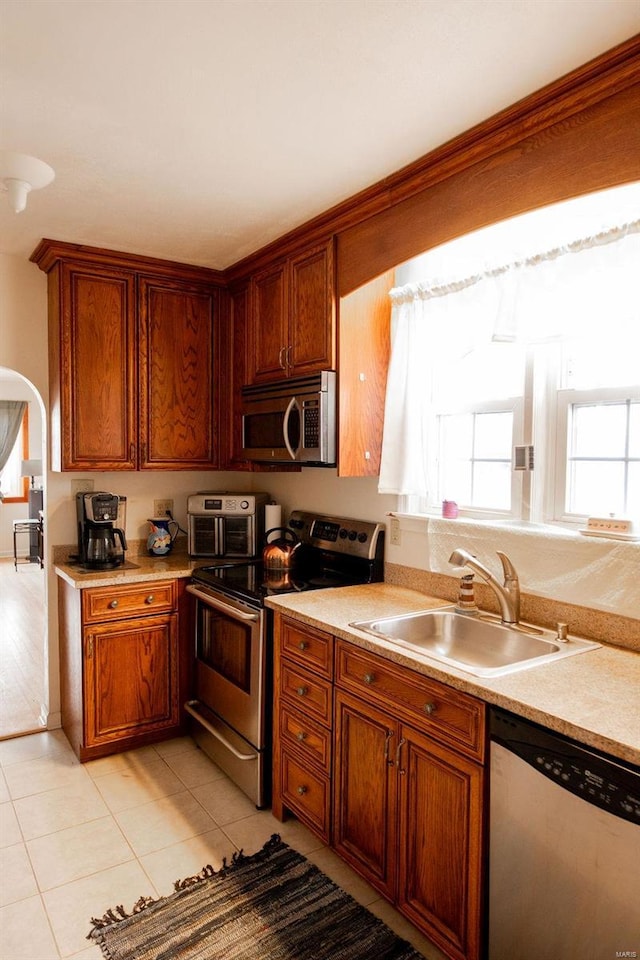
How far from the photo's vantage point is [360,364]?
266 centimetres

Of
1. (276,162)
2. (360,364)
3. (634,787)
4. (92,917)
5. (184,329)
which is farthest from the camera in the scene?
(184,329)

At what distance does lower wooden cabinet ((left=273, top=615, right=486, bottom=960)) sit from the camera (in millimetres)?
1607

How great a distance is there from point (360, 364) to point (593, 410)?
977 millimetres

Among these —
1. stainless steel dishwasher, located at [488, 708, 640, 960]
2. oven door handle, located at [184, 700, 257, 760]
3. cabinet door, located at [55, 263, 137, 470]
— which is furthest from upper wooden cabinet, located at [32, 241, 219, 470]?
stainless steel dishwasher, located at [488, 708, 640, 960]

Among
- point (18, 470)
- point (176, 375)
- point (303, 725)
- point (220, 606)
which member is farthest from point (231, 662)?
point (18, 470)

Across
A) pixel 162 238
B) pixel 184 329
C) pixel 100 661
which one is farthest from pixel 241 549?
pixel 162 238

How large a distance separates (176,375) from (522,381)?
6.13 feet

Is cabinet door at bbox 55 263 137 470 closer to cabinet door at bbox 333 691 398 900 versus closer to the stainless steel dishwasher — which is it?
cabinet door at bbox 333 691 398 900

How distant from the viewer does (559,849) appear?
138 cm

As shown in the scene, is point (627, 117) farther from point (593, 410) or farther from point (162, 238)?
point (162, 238)

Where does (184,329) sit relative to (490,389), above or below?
above

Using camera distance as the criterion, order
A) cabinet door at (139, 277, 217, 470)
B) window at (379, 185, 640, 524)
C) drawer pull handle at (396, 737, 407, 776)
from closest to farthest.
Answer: drawer pull handle at (396, 737, 407, 776)
window at (379, 185, 640, 524)
cabinet door at (139, 277, 217, 470)

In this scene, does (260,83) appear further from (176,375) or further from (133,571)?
(133,571)

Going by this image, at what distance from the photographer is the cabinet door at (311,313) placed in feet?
8.64
